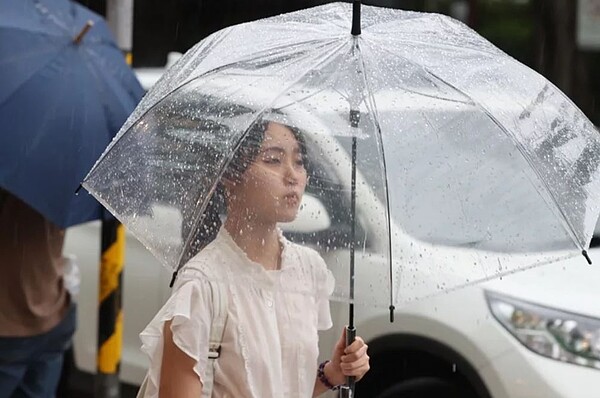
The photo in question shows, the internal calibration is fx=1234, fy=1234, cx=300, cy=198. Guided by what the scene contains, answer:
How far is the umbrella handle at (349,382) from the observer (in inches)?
123

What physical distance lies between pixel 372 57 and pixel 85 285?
3748 mm

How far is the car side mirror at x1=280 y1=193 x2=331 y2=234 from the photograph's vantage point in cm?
300

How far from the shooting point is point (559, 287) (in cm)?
498

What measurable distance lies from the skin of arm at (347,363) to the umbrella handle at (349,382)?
1cm

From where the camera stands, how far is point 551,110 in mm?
3244

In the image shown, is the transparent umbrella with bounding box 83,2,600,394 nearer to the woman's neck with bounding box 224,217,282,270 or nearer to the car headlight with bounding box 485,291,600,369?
the woman's neck with bounding box 224,217,282,270

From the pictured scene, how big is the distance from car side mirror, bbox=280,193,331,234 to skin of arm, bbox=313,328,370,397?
30cm

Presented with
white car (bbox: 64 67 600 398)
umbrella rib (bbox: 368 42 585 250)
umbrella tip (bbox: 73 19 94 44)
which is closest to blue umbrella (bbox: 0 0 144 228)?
umbrella tip (bbox: 73 19 94 44)

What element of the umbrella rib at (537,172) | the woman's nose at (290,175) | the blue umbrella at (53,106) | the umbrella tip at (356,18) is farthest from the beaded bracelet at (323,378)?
the blue umbrella at (53,106)

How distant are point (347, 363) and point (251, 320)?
0.30 m

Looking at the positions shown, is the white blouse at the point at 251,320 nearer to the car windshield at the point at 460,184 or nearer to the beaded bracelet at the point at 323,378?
the beaded bracelet at the point at 323,378

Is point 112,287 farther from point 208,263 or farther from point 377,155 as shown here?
point 377,155

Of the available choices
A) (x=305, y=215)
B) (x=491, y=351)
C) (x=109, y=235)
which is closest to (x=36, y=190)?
(x=109, y=235)

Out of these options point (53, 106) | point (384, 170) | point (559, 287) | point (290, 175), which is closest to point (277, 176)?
point (290, 175)
